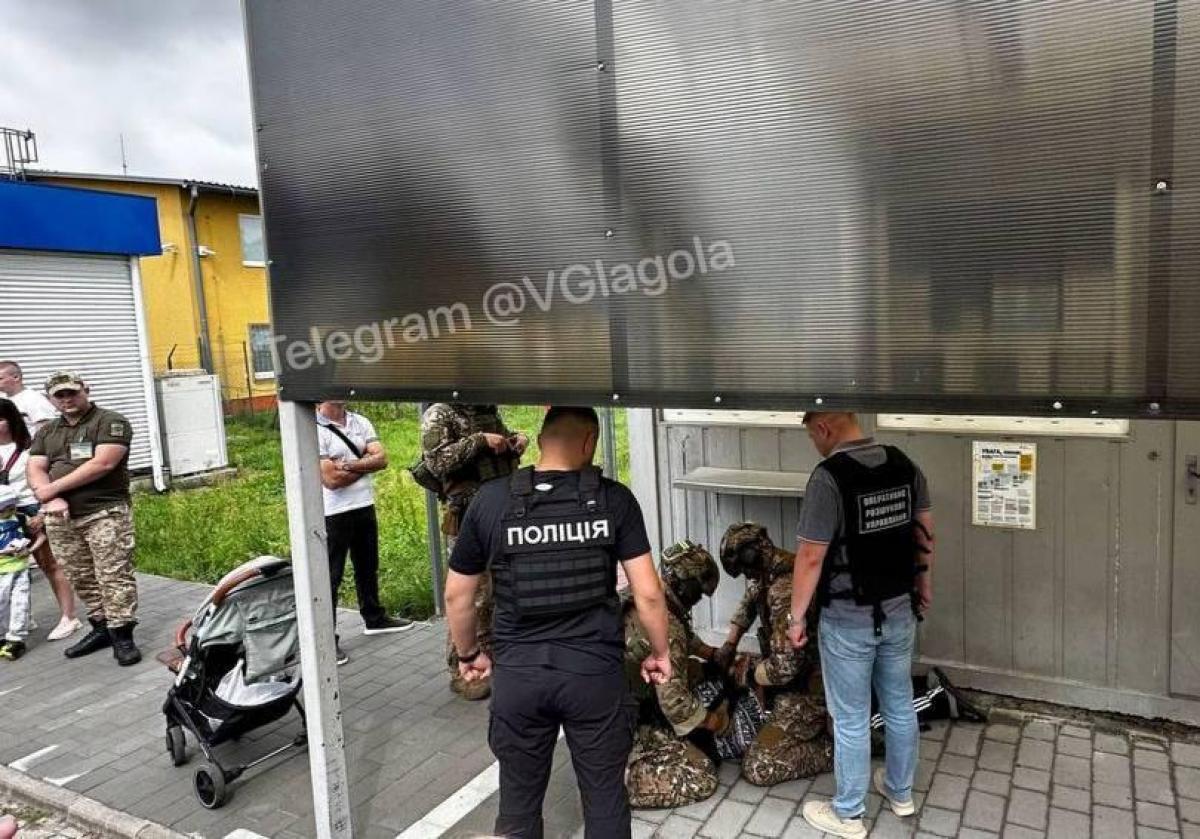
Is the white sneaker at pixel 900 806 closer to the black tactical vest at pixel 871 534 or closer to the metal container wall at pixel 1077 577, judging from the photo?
the black tactical vest at pixel 871 534

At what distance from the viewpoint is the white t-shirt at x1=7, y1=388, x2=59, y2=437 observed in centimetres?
786

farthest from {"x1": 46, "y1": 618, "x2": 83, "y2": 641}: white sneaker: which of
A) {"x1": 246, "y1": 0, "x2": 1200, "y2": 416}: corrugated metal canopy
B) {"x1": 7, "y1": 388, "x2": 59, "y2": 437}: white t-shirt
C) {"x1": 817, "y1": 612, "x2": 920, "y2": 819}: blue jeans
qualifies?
{"x1": 817, "y1": 612, "x2": 920, "y2": 819}: blue jeans

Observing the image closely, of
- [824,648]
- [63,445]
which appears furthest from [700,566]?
[63,445]

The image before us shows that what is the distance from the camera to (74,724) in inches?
197

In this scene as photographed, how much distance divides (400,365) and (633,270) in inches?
35.2

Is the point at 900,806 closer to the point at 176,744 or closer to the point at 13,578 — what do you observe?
the point at 176,744

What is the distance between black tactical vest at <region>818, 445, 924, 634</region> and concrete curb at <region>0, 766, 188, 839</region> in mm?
3023

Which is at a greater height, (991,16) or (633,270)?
(991,16)

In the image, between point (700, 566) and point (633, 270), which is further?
point (700, 566)

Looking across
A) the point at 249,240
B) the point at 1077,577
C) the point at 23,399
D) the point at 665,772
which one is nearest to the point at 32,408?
the point at 23,399

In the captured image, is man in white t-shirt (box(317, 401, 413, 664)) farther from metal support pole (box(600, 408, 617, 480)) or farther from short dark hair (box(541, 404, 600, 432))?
short dark hair (box(541, 404, 600, 432))

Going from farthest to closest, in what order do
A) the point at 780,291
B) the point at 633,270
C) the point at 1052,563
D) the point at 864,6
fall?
1. the point at 1052,563
2. the point at 633,270
3. the point at 780,291
4. the point at 864,6

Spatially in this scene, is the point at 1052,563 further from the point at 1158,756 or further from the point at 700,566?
the point at 700,566

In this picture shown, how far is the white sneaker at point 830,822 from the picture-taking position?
11.0 feet
